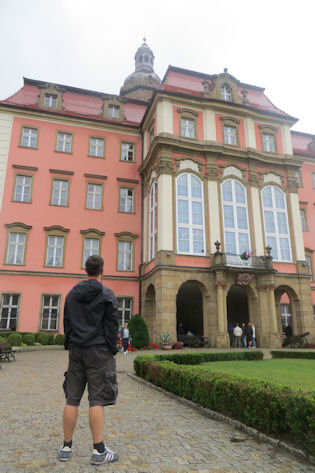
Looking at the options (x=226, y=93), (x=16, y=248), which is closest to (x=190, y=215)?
(x=226, y=93)

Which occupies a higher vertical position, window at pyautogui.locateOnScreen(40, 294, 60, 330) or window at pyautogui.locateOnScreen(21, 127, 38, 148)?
window at pyautogui.locateOnScreen(21, 127, 38, 148)

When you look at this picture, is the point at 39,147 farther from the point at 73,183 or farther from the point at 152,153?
the point at 152,153

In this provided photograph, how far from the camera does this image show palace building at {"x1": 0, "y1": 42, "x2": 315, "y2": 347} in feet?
72.0

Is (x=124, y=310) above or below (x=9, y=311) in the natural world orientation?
above

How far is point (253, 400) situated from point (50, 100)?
2782 cm

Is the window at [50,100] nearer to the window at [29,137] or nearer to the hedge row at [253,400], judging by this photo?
the window at [29,137]

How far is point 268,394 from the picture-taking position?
4875 mm

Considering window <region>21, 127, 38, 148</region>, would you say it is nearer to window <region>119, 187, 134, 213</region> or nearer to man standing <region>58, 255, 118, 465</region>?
window <region>119, 187, 134, 213</region>

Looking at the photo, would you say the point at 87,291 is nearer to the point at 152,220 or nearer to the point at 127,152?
the point at 152,220

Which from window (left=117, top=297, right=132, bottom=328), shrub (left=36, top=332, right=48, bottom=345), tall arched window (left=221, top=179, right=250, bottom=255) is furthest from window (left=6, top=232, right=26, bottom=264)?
tall arched window (left=221, top=179, right=250, bottom=255)

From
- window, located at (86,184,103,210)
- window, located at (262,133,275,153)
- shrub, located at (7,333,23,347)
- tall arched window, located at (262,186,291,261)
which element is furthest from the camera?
window, located at (262,133,275,153)

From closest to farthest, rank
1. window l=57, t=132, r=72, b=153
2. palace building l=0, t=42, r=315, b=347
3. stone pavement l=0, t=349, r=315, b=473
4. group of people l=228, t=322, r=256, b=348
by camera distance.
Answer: stone pavement l=0, t=349, r=315, b=473 → group of people l=228, t=322, r=256, b=348 → palace building l=0, t=42, r=315, b=347 → window l=57, t=132, r=72, b=153

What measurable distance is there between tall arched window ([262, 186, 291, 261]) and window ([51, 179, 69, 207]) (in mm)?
13970

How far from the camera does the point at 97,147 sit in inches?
1077
